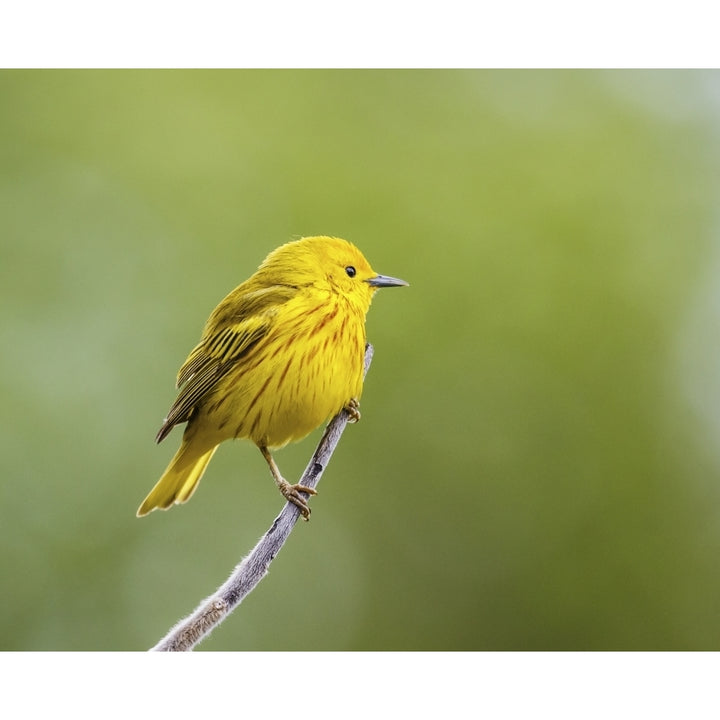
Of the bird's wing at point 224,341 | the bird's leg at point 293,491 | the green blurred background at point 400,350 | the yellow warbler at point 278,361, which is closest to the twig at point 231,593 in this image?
the bird's leg at point 293,491

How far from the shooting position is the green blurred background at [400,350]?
3908 millimetres

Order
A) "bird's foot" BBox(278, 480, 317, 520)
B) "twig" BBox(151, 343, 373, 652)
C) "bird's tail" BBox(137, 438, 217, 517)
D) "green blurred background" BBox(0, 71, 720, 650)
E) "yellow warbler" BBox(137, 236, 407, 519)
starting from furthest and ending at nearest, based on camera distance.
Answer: "green blurred background" BBox(0, 71, 720, 650), "bird's tail" BBox(137, 438, 217, 517), "yellow warbler" BBox(137, 236, 407, 519), "bird's foot" BBox(278, 480, 317, 520), "twig" BBox(151, 343, 373, 652)

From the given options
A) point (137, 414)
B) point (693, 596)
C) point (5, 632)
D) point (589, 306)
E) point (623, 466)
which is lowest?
point (5, 632)

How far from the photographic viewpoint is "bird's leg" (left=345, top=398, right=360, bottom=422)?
337 centimetres

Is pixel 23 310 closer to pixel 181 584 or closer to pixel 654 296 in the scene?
pixel 181 584

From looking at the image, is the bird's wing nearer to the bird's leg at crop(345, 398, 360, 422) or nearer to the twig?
the bird's leg at crop(345, 398, 360, 422)

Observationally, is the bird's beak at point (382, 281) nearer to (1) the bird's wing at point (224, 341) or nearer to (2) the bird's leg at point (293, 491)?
(1) the bird's wing at point (224, 341)

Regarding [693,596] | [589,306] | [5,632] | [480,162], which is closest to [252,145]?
[480,162]

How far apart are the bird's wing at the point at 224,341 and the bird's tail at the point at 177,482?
0.18 meters

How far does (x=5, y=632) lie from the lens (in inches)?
147

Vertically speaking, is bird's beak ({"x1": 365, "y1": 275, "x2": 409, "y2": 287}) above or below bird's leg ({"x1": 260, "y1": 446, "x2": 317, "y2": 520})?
above

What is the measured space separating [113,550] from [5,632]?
0.52 m

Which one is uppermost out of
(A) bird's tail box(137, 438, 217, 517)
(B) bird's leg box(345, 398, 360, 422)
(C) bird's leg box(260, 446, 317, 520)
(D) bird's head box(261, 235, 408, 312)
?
(D) bird's head box(261, 235, 408, 312)

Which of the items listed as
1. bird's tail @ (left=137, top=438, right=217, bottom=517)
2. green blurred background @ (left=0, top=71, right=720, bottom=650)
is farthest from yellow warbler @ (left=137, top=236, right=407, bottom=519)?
green blurred background @ (left=0, top=71, right=720, bottom=650)
